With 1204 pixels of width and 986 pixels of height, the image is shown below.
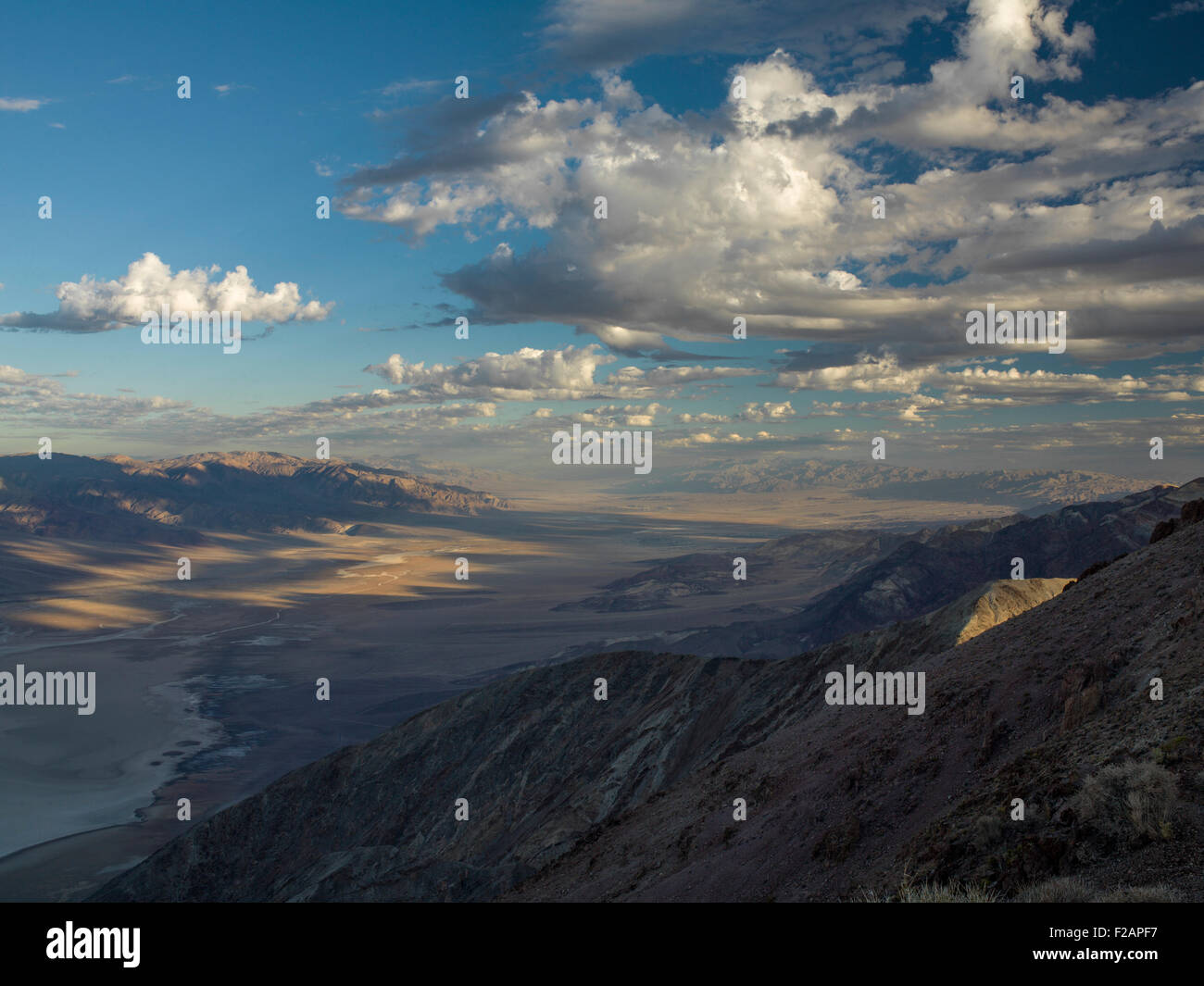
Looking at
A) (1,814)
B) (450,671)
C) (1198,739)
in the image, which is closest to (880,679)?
(1198,739)

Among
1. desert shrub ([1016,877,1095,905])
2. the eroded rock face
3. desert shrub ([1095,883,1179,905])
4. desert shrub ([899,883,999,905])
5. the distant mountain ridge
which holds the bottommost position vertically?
the distant mountain ridge

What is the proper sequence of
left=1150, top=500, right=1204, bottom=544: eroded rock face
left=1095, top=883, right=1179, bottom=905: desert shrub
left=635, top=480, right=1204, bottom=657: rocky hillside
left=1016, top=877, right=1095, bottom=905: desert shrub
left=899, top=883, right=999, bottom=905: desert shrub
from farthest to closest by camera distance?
left=635, top=480, right=1204, bottom=657: rocky hillside → left=1150, top=500, right=1204, bottom=544: eroded rock face → left=899, top=883, right=999, bottom=905: desert shrub → left=1016, top=877, right=1095, bottom=905: desert shrub → left=1095, top=883, right=1179, bottom=905: desert shrub

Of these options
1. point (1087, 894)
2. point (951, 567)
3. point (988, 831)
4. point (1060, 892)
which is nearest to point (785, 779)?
point (988, 831)

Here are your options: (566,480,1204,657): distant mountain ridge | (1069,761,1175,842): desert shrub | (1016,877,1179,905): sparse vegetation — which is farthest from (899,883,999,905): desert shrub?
(566,480,1204,657): distant mountain ridge

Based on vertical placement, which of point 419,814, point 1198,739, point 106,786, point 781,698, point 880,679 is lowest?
point 106,786

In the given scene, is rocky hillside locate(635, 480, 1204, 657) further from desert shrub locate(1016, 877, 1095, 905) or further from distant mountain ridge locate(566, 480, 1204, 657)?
desert shrub locate(1016, 877, 1095, 905)

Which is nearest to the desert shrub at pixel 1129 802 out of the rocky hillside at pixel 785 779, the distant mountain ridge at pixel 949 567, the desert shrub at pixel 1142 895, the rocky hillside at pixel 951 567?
the rocky hillside at pixel 785 779

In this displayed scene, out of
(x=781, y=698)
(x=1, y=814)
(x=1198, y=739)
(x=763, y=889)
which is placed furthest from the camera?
(x=1, y=814)
